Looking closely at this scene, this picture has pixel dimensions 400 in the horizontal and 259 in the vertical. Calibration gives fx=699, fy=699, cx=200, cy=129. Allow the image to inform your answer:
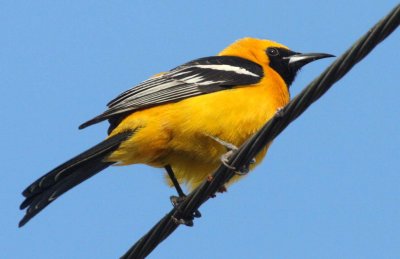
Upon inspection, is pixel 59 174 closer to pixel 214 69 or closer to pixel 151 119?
pixel 151 119

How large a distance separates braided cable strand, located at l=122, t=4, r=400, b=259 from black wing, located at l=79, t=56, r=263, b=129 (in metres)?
1.39

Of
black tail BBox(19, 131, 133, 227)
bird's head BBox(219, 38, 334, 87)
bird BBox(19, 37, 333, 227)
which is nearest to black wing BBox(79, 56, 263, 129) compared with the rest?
bird BBox(19, 37, 333, 227)

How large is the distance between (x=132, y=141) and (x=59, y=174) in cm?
76

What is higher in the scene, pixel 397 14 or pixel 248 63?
pixel 397 14

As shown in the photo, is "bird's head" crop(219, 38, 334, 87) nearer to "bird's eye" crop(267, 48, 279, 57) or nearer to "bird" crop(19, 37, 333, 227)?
"bird's eye" crop(267, 48, 279, 57)

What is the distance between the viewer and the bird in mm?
6203

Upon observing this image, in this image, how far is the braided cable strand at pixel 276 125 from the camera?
12.4 ft

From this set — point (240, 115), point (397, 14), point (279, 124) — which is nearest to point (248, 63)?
point (240, 115)

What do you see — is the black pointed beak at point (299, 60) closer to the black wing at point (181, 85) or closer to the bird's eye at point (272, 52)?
the bird's eye at point (272, 52)

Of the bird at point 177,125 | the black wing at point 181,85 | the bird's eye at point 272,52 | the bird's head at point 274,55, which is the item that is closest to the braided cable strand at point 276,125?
the bird at point 177,125

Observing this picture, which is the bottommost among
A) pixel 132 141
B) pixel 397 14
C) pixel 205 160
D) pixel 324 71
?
pixel 205 160

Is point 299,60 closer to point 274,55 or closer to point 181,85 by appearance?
point 274,55

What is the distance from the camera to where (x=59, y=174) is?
241 inches

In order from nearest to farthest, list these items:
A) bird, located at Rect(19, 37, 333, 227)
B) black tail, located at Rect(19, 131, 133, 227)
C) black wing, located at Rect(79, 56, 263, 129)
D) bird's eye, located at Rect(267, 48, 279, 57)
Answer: black tail, located at Rect(19, 131, 133, 227), bird, located at Rect(19, 37, 333, 227), black wing, located at Rect(79, 56, 263, 129), bird's eye, located at Rect(267, 48, 279, 57)
